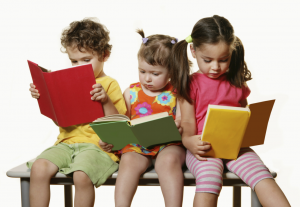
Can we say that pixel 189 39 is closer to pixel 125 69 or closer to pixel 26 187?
pixel 125 69

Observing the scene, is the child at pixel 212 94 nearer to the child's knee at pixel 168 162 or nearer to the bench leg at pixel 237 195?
the child's knee at pixel 168 162

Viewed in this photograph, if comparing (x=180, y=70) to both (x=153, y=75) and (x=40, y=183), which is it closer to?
(x=153, y=75)

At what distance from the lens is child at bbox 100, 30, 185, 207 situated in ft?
4.82

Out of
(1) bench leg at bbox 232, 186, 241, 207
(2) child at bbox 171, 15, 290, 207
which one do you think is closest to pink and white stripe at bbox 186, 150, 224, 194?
(2) child at bbox 171, 15, 290, 207

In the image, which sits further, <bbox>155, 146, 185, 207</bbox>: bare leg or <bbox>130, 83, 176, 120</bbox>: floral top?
<bbox>130, 83, 176, 120</bbox>: floral top

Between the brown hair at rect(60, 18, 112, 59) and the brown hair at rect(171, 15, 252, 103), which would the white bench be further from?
the brown hair at rect(60, 18, 112, 59)

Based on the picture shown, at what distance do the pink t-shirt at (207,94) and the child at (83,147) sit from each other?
1.12ft

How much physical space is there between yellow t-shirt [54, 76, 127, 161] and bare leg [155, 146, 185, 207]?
32 cm

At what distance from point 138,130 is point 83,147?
1.16 ft

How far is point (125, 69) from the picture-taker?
2260 mm

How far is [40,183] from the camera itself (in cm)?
152

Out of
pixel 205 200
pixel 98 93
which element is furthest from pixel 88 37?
pixel 205 200

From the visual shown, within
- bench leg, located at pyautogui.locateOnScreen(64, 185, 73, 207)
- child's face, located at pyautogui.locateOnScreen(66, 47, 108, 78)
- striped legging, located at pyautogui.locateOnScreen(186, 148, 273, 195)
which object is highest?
child's face, located at pyautogui.locateOnScreen(66, 47, 108, 78)

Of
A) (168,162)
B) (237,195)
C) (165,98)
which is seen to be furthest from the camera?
(237,195)
